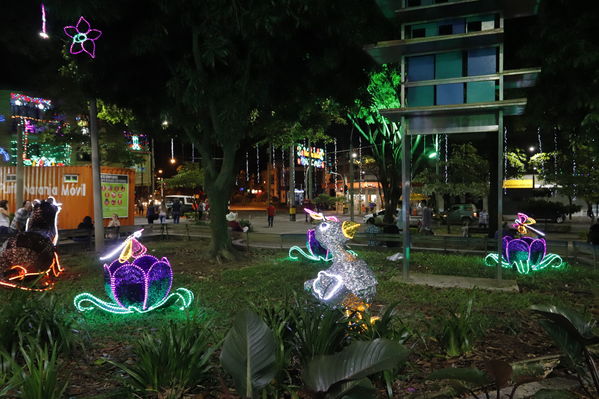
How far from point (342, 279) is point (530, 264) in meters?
6.33

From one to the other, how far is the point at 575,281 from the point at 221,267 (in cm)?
783

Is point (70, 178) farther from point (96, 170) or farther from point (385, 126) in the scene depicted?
point (385, 126)

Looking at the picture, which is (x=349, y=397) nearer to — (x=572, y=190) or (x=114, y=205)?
(x=114, y=205)

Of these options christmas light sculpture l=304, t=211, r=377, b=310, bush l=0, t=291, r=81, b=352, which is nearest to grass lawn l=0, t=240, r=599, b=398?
bush l=0, t=291, r=81, b=352

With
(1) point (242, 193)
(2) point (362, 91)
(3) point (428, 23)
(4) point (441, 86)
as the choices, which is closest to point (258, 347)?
(4) point (441, 86)

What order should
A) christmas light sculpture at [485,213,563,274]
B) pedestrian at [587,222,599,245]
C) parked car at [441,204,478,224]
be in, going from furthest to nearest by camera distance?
parked car at [441,204,478,224] → pedestrian at [587,222,599,245] → christmas light sculpture at [485,213,563,274]

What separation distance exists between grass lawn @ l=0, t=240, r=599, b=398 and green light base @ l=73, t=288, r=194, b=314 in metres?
0.10

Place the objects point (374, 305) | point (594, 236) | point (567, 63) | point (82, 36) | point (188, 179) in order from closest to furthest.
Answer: point (374, 305)
point (82, 36)
point (567, 63)
point (594, 236)
point (188, 179)

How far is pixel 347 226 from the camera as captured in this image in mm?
6234

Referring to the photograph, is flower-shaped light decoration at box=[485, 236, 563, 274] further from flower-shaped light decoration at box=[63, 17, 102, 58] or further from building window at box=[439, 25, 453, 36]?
flower-shaped light decoration at box=[63, 17, 102, 58]

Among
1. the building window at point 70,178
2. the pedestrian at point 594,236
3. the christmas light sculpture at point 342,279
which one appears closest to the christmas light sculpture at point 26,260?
the christmas light sculpture at point 342,279

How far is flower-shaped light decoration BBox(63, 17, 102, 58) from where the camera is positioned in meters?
9.16

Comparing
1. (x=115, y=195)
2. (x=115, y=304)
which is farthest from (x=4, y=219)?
(x=115, y=195)

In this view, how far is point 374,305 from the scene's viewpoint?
6910 millimetres
